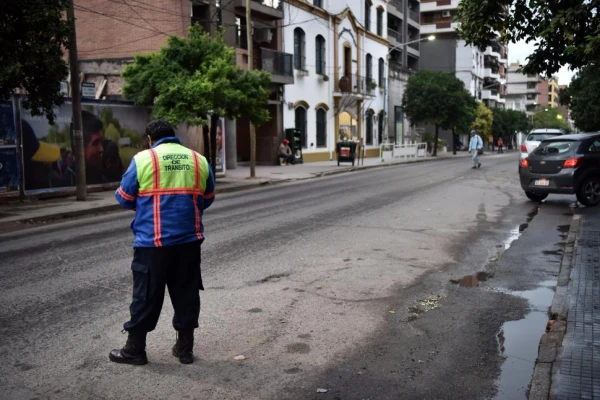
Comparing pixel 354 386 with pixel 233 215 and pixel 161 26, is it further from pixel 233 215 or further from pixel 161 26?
pixel 161 26

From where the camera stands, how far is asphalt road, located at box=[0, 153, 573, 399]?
13.8ft

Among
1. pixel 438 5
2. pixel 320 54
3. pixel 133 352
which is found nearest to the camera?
pixel 133 352

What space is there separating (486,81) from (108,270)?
304 ft

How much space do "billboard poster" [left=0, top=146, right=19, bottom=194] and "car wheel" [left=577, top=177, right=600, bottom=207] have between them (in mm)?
13632

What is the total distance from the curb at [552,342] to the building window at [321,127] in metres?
32.1

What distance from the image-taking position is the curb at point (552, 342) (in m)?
3.98

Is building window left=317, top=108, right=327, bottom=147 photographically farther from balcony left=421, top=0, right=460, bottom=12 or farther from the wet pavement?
balcony left=421, top=0, right=460, bottom=12

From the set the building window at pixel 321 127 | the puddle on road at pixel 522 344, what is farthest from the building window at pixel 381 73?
the puddle on road at pixel 522 344

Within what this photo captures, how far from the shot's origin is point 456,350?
4.87 m

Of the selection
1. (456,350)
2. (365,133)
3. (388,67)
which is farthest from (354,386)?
(388,67)

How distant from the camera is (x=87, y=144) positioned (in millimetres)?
17812

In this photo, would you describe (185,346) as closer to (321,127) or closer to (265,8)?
(265,8)

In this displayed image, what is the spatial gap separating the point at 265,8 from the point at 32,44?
20.5 metres

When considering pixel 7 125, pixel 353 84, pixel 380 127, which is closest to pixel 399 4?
pixel 380 127
